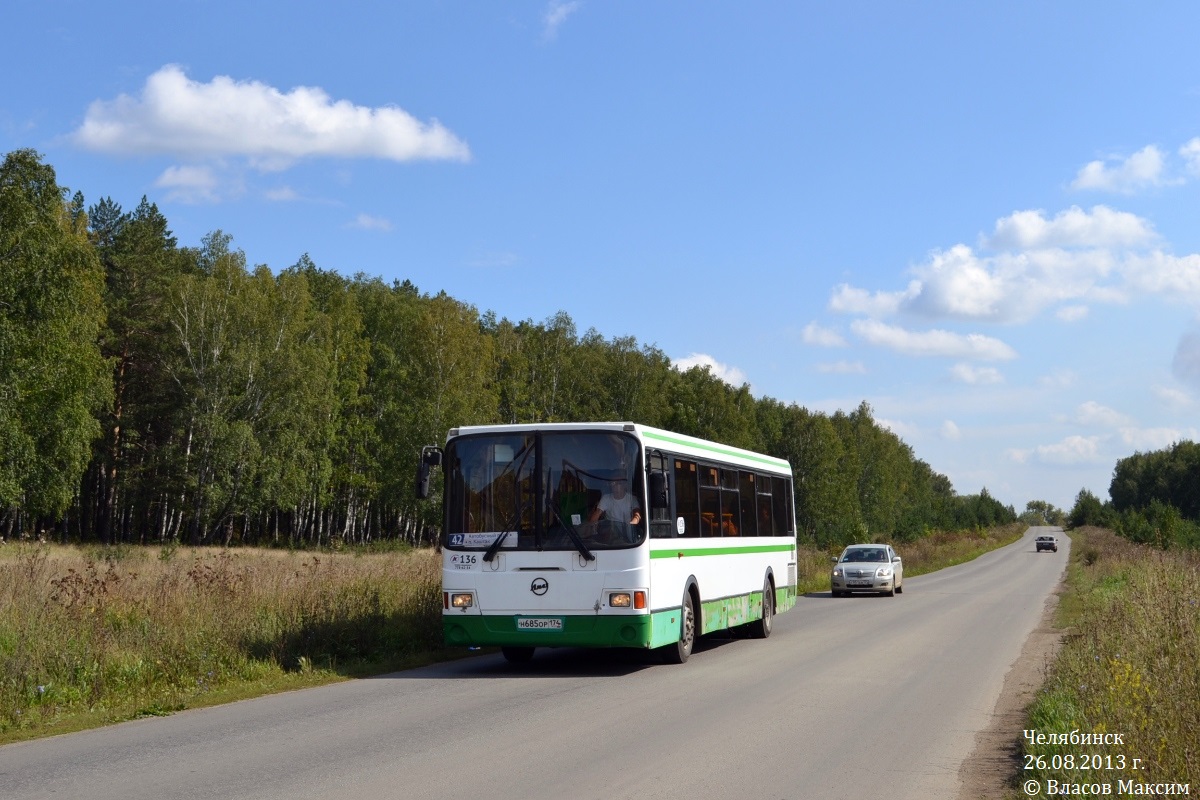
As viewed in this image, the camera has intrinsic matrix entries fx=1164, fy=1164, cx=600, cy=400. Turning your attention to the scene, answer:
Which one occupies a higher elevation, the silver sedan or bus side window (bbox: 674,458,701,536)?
bus side window (bbox: 674,458,701,536)

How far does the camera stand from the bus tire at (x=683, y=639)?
1590 cm

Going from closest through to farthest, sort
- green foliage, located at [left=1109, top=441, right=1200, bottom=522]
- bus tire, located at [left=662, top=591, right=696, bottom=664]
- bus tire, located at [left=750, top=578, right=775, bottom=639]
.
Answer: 1. bus tire, located at [left=662, top=591, right=696, bottom=664]
2. bus tire, located at [left=750, top=578, right=775, bottom=639]
3. green foliage, located at [left=1109, top=441, right=1200, bottom=522]

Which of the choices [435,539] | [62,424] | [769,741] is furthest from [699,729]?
[435,539]

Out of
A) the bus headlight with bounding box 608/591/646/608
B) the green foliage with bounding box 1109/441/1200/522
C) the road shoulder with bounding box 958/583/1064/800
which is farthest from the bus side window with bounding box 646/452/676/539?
the green foliage with bounding box 1109/441/1200/522

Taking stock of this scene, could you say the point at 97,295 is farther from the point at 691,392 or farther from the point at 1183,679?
the point at 691,392

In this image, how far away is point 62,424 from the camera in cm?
4303

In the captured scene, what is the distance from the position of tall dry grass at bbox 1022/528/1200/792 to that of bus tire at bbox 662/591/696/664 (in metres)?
5.10

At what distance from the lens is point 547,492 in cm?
1473

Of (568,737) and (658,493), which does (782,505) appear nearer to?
(658,493)

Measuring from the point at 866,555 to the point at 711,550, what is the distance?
20334 mm

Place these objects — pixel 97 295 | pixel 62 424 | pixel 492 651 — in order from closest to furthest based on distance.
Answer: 1. pixel 492 651
2. pixel 62 424
3. pixel 97 295

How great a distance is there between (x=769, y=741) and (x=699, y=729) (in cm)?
80

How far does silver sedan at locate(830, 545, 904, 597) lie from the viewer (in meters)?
34.8

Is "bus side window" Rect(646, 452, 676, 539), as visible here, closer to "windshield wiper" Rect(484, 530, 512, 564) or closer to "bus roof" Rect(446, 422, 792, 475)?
"bus roof" Rect(446, 422, 792, 475)
